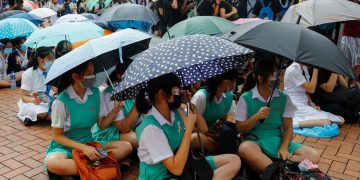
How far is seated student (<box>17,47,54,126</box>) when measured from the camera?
4934mm

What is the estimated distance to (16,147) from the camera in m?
4.34

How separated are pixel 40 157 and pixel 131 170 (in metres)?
1.08

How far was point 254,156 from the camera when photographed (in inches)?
127

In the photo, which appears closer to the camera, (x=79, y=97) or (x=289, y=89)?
(x=79, y=97)

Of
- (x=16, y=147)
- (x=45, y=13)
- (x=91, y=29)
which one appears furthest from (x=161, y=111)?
(x=45, y=13)

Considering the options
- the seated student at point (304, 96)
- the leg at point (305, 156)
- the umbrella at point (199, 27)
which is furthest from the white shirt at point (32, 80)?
the leg at point (305, 156)

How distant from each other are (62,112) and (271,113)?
6.01ft

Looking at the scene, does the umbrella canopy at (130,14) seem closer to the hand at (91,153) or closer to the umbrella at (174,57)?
the hand at (91,153)

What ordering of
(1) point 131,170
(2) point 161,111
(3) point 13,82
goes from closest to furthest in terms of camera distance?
(2) point 161,111 → (1) point 131,170 → (3) point 13,82

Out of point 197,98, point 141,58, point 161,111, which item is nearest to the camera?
point 141,58

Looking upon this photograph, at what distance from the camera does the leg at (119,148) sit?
356 centimetres

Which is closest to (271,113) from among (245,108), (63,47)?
(245,108)

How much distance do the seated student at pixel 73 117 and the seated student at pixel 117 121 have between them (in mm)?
119

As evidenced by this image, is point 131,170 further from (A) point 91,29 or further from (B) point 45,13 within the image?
(B) point 45,13
